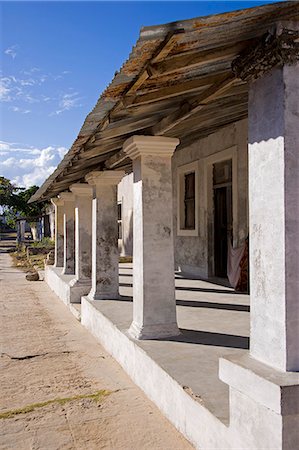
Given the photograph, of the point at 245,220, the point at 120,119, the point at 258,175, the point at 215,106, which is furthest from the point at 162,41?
the point at 245,220

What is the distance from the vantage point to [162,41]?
256cm

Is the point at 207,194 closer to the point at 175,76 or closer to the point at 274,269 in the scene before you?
the point at 175,76

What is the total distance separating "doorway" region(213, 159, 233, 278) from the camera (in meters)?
8.89

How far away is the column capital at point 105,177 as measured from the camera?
23.1 feet

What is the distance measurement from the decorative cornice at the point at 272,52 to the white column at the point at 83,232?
6.30 m

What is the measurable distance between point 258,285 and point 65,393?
2.66 m

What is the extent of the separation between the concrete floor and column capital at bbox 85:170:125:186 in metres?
1.93

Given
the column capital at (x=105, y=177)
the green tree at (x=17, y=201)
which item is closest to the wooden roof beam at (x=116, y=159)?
the column capital at (x=105, y=177)

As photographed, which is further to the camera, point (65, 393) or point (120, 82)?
point (65, 393)

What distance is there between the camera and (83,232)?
8.70 meters

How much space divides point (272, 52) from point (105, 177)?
4843mm

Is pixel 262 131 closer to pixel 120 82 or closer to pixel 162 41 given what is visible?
pixel 162 41

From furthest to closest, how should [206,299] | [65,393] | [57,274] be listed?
1. [57,274]
2. [206,299]
3. [65,393]

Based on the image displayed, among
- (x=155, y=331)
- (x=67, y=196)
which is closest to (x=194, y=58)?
(x=155, y=331)
